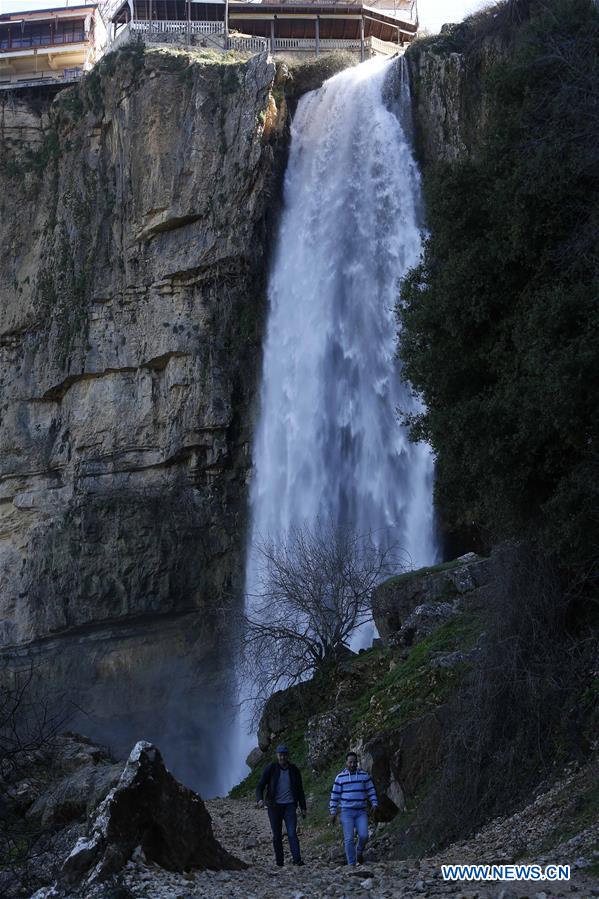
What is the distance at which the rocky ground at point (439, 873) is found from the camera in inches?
413

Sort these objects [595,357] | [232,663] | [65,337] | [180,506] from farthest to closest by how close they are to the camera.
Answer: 1. [65,337]
2. [180,506]
3. [232,663]
4. [595,357]

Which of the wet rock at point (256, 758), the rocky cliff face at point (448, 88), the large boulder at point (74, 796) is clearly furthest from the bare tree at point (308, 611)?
the rocky cliff face at point (448, 88)

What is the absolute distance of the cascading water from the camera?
35750mm

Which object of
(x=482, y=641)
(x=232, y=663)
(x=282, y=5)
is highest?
(x=282, y=5)

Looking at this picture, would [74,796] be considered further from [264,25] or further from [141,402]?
[264,25]

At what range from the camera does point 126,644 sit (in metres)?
40.2

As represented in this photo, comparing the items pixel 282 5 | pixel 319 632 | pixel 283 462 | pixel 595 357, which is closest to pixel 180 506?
pixel 283 462

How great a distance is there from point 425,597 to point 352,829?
10627mm

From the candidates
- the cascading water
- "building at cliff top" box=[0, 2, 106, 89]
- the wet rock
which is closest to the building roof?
"building at cliff top" box=[0, 2, 106, 89]

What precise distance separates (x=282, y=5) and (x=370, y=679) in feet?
110

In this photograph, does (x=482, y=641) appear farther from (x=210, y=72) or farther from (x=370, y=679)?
(x=210, y=72)

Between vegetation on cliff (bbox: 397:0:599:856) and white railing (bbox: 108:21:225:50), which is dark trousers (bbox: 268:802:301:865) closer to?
vegetation on cliff (bbox: 397:0:599:856)

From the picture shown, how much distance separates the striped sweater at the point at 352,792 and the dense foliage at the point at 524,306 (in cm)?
424

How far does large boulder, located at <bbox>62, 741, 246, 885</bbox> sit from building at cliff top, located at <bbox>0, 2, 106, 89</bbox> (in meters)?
47.8
